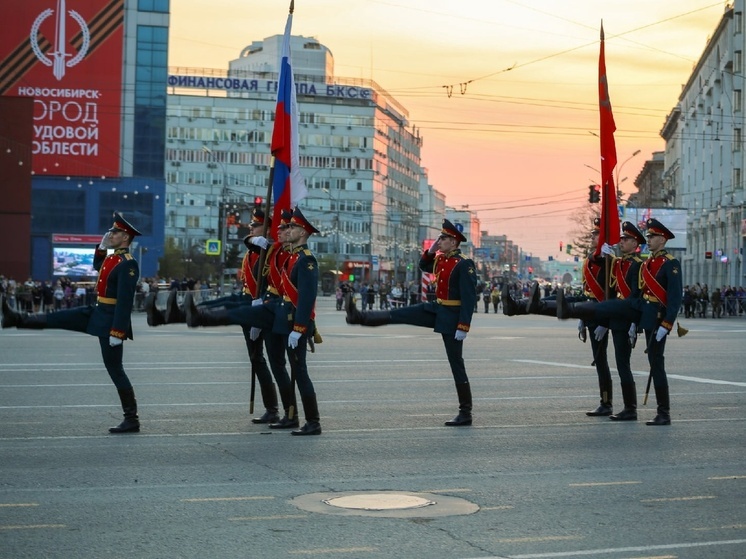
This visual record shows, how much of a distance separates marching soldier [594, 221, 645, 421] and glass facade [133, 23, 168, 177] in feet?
294

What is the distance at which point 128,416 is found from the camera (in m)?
11.5

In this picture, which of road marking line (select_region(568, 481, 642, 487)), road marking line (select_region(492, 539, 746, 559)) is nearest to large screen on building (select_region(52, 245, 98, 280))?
road marking line (select_region(568, 481, 642, 487))

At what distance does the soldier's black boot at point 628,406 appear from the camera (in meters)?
12.8

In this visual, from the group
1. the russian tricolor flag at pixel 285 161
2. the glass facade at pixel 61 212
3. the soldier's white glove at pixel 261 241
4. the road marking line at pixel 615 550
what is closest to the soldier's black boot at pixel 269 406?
the soldier's white glove at pixel 261 241

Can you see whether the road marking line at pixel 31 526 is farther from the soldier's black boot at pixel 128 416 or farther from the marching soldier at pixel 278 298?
Answer: the marching soldier at pixel 278 298

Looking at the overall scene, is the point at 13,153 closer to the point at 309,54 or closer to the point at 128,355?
the point at 128,355

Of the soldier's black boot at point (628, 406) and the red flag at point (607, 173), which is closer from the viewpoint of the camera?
the soldier's black boot at point (628, 406)

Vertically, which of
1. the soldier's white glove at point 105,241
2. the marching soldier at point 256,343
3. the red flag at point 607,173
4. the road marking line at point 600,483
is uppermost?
the red flag at point 607,173

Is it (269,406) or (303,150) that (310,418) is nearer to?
(269,406)

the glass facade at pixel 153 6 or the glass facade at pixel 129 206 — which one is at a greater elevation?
the glass facade at pixel 153 6

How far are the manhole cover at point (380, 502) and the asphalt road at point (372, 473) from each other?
4cm

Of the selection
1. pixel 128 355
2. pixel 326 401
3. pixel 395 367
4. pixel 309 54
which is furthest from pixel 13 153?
pixel 309 54

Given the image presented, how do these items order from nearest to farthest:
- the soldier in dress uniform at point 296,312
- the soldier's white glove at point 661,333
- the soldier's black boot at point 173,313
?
the soldier in dress uniform at point 296,312, the soldier's black boot at point 173,313, the soldier's white glove at point 661,333

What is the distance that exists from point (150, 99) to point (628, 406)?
9063 cm
